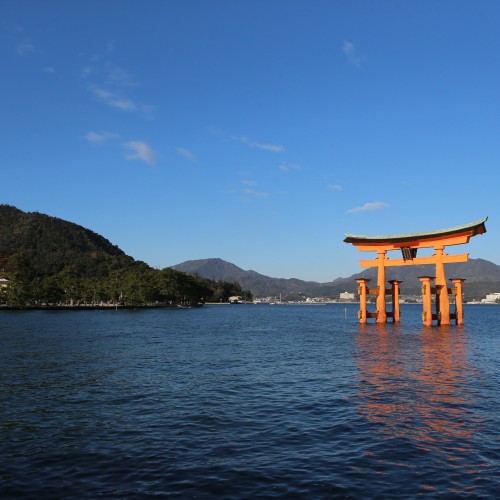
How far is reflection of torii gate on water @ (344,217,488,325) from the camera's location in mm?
54250

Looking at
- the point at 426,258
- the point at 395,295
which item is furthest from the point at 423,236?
the point at 395,295

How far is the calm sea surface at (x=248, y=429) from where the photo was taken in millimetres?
9961

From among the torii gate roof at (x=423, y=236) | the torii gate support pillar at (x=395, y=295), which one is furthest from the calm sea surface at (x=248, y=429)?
the torii gate support pillar at (x=395, y=295)

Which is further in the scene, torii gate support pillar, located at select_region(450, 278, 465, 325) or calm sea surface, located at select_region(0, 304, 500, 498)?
torii gate support pillar, located at select_region(450, 278, 465, 325)

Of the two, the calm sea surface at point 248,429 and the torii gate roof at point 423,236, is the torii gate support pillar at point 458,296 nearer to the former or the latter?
the torii gate roof at point 423,236

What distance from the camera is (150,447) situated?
12.4m

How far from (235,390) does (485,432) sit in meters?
9.87

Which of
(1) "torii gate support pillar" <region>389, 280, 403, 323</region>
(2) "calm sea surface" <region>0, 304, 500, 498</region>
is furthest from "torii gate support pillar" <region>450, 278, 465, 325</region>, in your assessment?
(2) "calm sea surface" <region>0, 304, 500, 498</region>

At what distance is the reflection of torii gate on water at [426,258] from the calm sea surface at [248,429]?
94.0 feet

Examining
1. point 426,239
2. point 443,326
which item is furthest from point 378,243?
point 443,326

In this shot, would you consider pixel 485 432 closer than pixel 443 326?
Yes

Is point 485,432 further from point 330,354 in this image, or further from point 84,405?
point 330,354

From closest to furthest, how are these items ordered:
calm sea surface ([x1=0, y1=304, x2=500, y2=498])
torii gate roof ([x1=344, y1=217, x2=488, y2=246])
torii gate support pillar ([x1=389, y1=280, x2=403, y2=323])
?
calm sea surface ([x1=0, y1=304, x2=500, y2=498]) → torii gate roof ([x1=344, y1=217, x2=488, y2=246]) → torii gate support pillar ([x1=389, y1=280, x2=403, y2=323])

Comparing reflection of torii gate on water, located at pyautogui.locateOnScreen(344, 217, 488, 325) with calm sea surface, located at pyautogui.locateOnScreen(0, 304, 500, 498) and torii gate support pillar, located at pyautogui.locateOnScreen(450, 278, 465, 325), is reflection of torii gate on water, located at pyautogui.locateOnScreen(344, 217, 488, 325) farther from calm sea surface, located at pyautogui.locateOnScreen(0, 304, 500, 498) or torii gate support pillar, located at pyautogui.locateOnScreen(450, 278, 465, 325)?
calm sea surface, located at pyautogui.locateOnScreen(0, 304, 500, 498)
